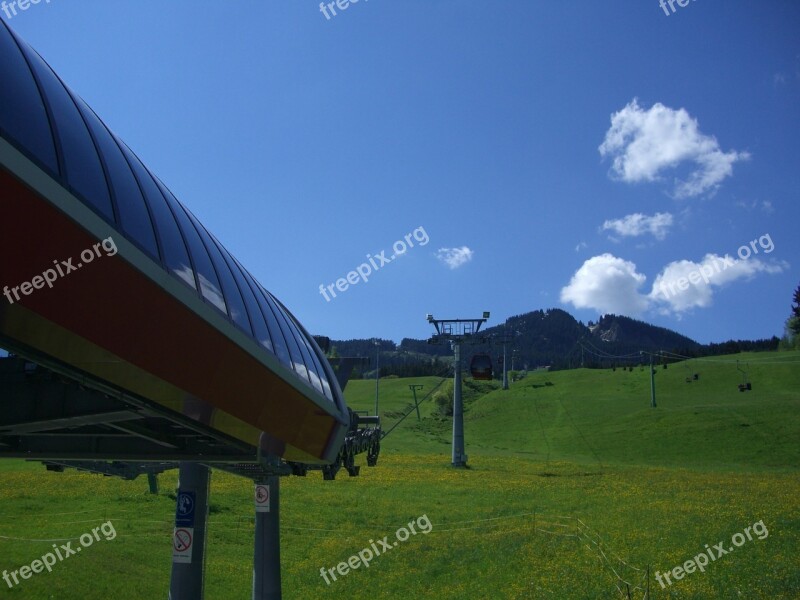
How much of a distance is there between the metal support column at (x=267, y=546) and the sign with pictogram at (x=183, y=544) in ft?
11.1

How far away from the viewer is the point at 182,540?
16.9 meters

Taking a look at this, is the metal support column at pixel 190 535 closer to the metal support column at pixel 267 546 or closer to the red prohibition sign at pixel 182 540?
the red prohibition sign at pixel 182 540

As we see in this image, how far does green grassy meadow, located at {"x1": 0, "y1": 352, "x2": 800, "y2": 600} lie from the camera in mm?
21438

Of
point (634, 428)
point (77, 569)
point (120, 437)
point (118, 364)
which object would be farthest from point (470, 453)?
point (118, 364)

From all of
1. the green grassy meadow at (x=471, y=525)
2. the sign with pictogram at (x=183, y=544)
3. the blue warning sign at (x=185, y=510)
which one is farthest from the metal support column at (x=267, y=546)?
the green grassy meadow at (x=471, y=525)

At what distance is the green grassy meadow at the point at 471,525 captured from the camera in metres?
21.4

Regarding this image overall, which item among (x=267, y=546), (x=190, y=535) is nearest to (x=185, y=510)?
(x=190, y=535)

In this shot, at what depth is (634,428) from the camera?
8381 centimetres

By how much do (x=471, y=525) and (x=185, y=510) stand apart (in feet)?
59.4

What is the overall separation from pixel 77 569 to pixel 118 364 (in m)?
18.9

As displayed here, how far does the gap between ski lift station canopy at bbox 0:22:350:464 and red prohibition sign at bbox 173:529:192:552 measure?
5692 mm

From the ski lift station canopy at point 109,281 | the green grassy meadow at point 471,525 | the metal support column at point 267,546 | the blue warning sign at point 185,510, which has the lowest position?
the green grassy meadow at point 471,525

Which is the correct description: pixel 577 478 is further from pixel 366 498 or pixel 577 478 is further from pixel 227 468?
pixel 227 468

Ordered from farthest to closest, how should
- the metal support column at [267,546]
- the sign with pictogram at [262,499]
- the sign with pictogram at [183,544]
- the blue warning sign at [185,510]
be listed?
the sign with pictogram at [262,499] → the metal support column at [267,546] → the blue warning sign at [185,510] → the sign with pictogram at [183,544]
